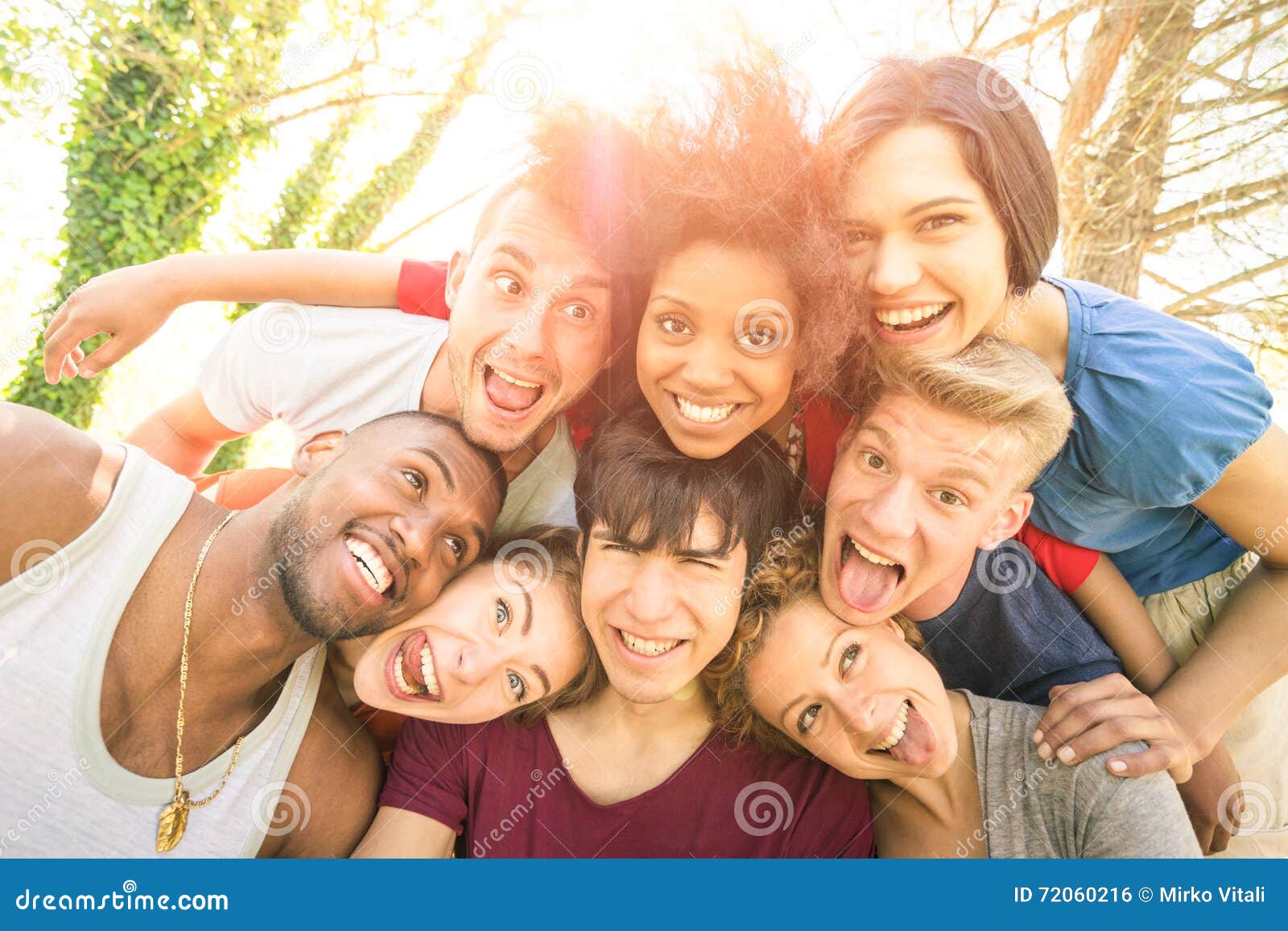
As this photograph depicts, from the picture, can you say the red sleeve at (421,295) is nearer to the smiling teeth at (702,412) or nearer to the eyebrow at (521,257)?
A: the eyebrow at (521,257)

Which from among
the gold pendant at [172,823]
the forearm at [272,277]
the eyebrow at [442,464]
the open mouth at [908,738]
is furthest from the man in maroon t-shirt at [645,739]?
the forearm at [272,277]

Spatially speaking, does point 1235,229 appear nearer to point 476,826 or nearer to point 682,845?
point 682,845

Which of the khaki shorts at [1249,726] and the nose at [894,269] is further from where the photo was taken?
the khaki shorts at [1249,726]

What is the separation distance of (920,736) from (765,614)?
502 millimetres

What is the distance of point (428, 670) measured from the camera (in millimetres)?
2158

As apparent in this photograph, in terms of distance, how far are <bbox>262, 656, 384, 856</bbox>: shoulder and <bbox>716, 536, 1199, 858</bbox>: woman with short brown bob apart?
1.05 m

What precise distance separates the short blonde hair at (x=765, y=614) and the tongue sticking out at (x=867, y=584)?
Answer: 9cm

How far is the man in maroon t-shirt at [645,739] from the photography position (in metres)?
2.11

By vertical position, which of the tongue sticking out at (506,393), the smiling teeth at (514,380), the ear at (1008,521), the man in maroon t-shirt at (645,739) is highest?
the smiling teeth at (514,380)

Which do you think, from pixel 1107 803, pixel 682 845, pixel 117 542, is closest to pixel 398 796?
pixel 682 845

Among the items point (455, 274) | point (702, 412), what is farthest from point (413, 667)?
point (455, 274)

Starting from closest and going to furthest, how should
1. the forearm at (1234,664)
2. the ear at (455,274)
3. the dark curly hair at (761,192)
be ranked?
the dark curly hair at (761,192) < the forearm at (1234,664) < the ear at (455,274)

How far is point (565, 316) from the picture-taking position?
2.16 metres

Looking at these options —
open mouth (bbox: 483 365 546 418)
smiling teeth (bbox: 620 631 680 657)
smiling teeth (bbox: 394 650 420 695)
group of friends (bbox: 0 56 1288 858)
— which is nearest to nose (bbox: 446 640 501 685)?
group of friends (bbox: 0 56 1288 858)
